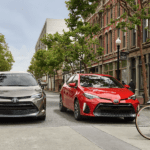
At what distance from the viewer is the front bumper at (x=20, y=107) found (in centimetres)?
820

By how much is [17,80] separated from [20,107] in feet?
5.64

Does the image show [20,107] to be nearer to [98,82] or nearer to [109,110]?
[109,110]

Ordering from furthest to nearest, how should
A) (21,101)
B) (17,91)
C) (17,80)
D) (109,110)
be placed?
(17,80) < (109,110) < (17,91) < (21,101)

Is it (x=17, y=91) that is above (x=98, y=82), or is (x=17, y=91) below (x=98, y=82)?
below

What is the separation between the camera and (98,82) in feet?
33.3

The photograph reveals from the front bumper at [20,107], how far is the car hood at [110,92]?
1726 mm

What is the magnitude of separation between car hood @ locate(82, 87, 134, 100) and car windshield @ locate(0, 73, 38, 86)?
1910 millimetres

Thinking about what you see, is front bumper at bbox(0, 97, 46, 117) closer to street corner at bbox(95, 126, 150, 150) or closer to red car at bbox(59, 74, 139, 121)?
red car at bbox(59, 74, 139, 121)

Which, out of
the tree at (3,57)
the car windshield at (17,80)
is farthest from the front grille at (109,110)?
the tree at (3,57)

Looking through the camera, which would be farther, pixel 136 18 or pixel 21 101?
pixel 136 18

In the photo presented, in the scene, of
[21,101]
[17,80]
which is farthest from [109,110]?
[17,80]

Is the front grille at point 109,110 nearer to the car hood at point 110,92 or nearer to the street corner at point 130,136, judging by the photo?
the car hood at point 110,92

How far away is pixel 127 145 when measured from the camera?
Result: 18.4ft

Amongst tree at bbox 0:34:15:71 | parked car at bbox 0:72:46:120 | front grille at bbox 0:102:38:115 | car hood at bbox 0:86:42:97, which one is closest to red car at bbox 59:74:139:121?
parked car at bbox 0:72:46:120
